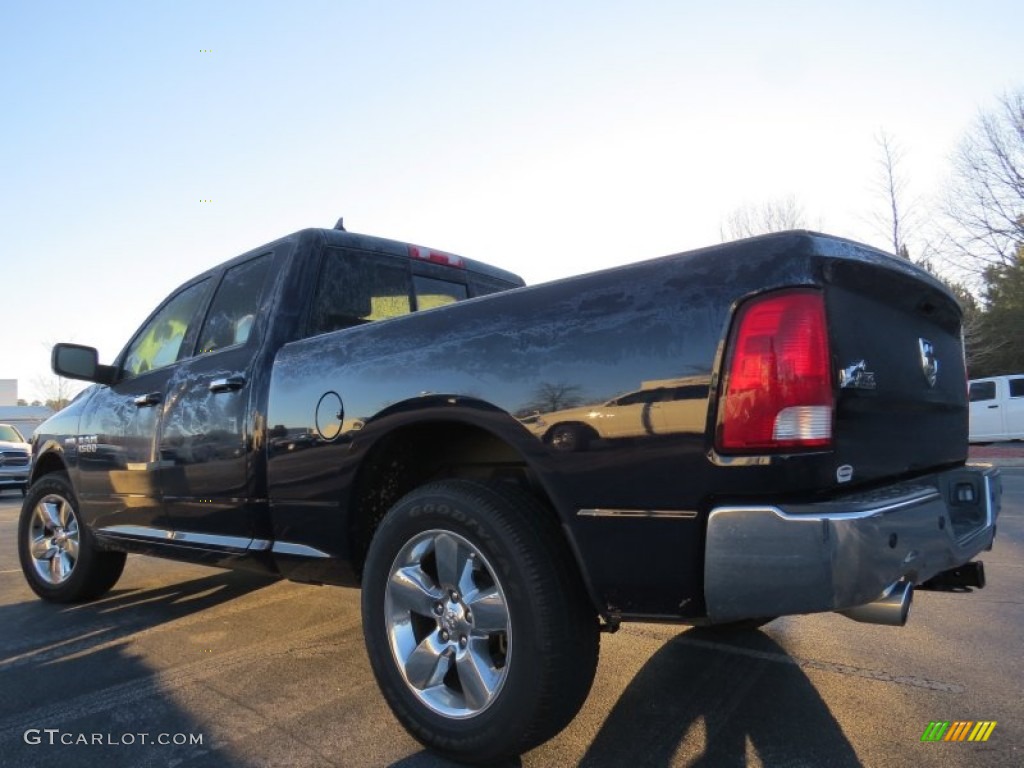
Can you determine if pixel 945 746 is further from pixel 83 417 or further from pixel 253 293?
pixel 83 417

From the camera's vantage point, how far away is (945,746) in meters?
2.52

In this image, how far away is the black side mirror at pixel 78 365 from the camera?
4504 millimetres

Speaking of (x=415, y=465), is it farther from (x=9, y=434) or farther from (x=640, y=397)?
(x=9, y=434)

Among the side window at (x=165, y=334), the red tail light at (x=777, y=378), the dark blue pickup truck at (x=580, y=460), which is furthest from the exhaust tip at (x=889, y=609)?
the side window at (x=165, y=334)

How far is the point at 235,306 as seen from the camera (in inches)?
156

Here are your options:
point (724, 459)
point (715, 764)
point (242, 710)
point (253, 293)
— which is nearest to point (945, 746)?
point (715, 764)

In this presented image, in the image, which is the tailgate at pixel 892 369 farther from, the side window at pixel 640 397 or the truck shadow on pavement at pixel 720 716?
the truck shadow on pavement at pixel 720 716

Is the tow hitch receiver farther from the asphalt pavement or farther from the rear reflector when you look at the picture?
the rear reflector

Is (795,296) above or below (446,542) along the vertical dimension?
above

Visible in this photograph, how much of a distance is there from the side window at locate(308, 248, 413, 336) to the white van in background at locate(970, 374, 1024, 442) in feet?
58.2

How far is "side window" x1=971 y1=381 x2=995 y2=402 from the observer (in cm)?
1848

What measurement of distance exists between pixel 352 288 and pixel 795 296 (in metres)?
2.40

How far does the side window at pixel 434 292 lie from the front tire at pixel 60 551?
2.61 meters

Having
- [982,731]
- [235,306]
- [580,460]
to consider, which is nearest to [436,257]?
[235,306]
